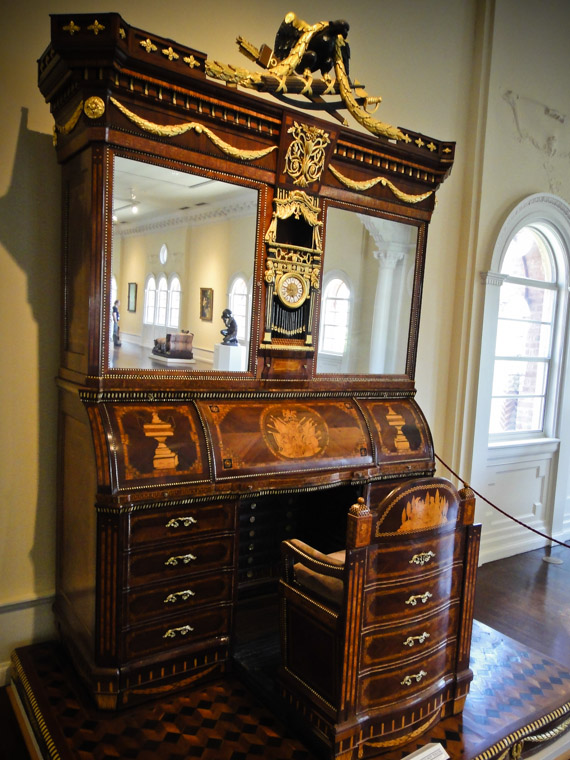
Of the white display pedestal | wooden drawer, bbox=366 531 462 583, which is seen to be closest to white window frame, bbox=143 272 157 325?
the white display pedestal

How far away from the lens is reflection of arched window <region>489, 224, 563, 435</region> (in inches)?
214

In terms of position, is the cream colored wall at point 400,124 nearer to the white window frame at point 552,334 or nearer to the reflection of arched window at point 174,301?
the reflection of arched window at point 174,301

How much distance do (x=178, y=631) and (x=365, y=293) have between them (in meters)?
2.22

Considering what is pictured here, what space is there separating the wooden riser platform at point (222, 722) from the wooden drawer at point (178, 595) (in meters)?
0.42

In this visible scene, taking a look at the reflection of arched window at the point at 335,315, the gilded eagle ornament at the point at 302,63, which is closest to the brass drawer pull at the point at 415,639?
the reflection of arched window at the point at 335,315

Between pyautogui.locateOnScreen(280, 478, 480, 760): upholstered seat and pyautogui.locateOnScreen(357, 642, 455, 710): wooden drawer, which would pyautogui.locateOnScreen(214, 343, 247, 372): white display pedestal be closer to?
pyautogui.locateOnScreen(280, 478, 480, 760): upholstered seat

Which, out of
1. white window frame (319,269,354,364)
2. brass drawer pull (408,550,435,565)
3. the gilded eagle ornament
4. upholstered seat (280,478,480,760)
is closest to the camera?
upholstered seat (280,478,480,760)

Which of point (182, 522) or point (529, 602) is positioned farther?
point (529, 602)

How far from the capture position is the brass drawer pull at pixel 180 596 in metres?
2.68

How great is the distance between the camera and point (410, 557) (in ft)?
7.63

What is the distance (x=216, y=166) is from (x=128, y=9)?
3.80ft

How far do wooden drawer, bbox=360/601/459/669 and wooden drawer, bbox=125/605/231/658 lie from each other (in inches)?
34.1

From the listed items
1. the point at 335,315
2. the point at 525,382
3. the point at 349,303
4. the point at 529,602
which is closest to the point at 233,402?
the point at 335,315

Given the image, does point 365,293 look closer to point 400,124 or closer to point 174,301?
point 174,301
